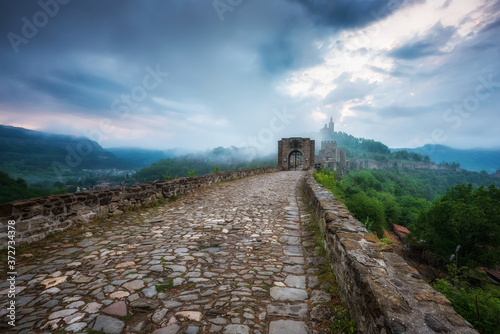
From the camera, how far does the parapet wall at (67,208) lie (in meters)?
3.21

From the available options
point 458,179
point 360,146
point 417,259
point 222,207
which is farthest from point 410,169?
point 222,207

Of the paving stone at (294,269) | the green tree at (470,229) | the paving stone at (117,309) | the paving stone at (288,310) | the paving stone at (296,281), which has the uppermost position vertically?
the paving stone at (117,309)

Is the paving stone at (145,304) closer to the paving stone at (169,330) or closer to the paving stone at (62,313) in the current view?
the paving stone at (169,330)

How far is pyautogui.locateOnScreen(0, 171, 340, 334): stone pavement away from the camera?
1.81 meters

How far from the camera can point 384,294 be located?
1432 millimetres

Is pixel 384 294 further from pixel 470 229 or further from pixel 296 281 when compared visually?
pixel 470 229

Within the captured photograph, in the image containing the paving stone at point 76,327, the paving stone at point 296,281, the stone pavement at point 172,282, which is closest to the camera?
the paving stone at point 76,327

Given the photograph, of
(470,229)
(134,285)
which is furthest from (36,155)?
(470,229)

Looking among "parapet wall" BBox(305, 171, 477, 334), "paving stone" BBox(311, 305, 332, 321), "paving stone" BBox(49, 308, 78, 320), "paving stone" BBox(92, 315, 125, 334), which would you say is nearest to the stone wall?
"parapet wall" BBox(305, 171, 477, 334)

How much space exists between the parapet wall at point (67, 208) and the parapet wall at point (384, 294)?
470 cm

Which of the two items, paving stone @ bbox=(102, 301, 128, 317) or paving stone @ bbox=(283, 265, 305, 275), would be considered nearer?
paving stone @ bbox=(102, 301, 128, 317)

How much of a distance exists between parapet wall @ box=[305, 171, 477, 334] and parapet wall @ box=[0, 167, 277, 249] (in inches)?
185

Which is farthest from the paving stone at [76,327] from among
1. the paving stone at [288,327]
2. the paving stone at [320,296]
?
the paving stone at [320,296]

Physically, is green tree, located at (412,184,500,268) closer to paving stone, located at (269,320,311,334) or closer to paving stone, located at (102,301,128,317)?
paving stone, located at (269,320,311,334)
